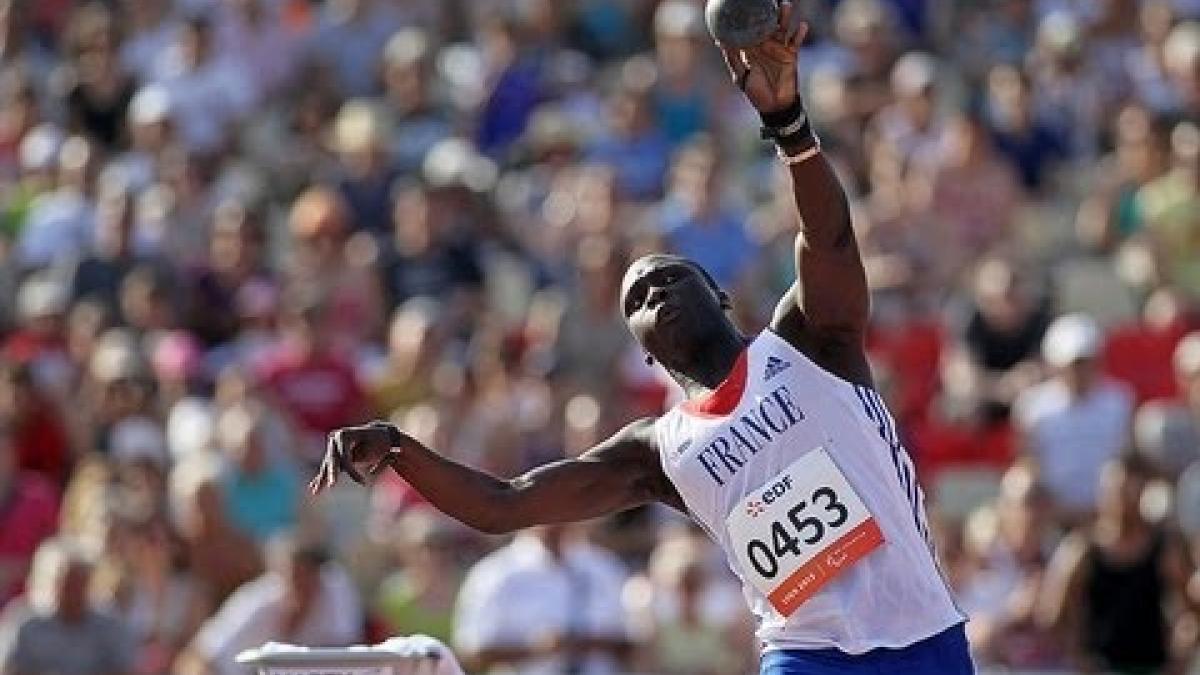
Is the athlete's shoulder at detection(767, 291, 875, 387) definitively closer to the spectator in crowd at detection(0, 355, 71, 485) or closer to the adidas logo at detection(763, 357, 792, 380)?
the adidas logo at detection(763, 357, 792, 380)

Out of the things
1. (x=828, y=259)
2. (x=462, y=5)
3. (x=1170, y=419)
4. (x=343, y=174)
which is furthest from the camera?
(x=462, y=5)

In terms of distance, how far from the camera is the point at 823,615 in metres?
7.03

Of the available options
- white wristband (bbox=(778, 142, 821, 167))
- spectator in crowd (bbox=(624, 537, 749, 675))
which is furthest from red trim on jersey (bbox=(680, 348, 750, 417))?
spectator in crowd (bbox=(624, 537, 749, 675))

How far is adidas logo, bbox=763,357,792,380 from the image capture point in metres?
7.05

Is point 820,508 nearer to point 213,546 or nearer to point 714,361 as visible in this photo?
point 714,361

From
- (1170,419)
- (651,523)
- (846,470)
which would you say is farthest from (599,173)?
(846,470)

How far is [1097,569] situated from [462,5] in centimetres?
705

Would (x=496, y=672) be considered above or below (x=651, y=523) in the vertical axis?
below

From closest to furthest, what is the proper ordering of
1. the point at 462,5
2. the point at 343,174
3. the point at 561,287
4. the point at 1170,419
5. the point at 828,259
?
the point at 828,259 < the point at 1170,419 < the point at 561,287 < the point at 343,174 < the point at 462,5

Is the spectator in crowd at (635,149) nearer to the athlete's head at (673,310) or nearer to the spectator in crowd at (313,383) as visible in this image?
the spectator in crowd at (313,383)

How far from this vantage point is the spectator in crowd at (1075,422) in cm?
1309

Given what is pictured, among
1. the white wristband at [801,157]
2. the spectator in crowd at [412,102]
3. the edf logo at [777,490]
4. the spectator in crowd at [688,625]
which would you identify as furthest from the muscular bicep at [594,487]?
the spectator in crowd at [412,102]

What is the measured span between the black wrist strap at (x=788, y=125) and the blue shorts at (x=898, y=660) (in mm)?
1269

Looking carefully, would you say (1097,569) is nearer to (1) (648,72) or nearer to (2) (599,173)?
(2) (599,173)
